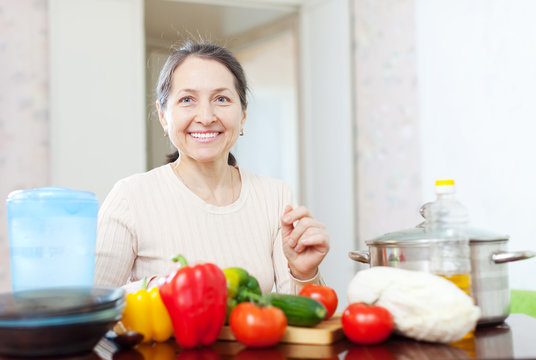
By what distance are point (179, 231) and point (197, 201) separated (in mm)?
112

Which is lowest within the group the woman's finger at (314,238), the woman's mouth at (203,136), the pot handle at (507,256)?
the pot handle at (507,256)

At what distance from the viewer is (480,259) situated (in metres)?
1.02

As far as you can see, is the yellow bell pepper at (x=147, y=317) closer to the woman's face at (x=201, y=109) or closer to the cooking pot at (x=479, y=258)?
the cooking pot at (x=479, y=258)

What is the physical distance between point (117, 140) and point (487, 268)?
286cm

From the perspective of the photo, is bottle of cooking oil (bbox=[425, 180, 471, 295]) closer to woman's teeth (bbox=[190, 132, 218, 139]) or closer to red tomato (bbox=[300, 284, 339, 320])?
red tomato (bbox=[300, 284, 339, 320])

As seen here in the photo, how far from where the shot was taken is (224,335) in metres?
1.02

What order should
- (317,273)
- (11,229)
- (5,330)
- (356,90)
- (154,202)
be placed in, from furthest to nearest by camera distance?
(356,90) → (154,202) → (317,273) → (11,229) → (5,330)

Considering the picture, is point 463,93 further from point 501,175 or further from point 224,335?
point 224,335

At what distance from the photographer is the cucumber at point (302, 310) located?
972 millimetres

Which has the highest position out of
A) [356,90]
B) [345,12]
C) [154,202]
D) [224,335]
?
[345,12]

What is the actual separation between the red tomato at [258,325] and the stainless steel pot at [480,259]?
0.24 metres

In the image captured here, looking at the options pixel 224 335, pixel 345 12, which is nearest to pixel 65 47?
pixel 345 12

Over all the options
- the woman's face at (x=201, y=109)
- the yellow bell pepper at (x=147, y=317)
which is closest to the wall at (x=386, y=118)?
the woman's face at (x=201, y=109)

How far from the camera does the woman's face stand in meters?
1.69
